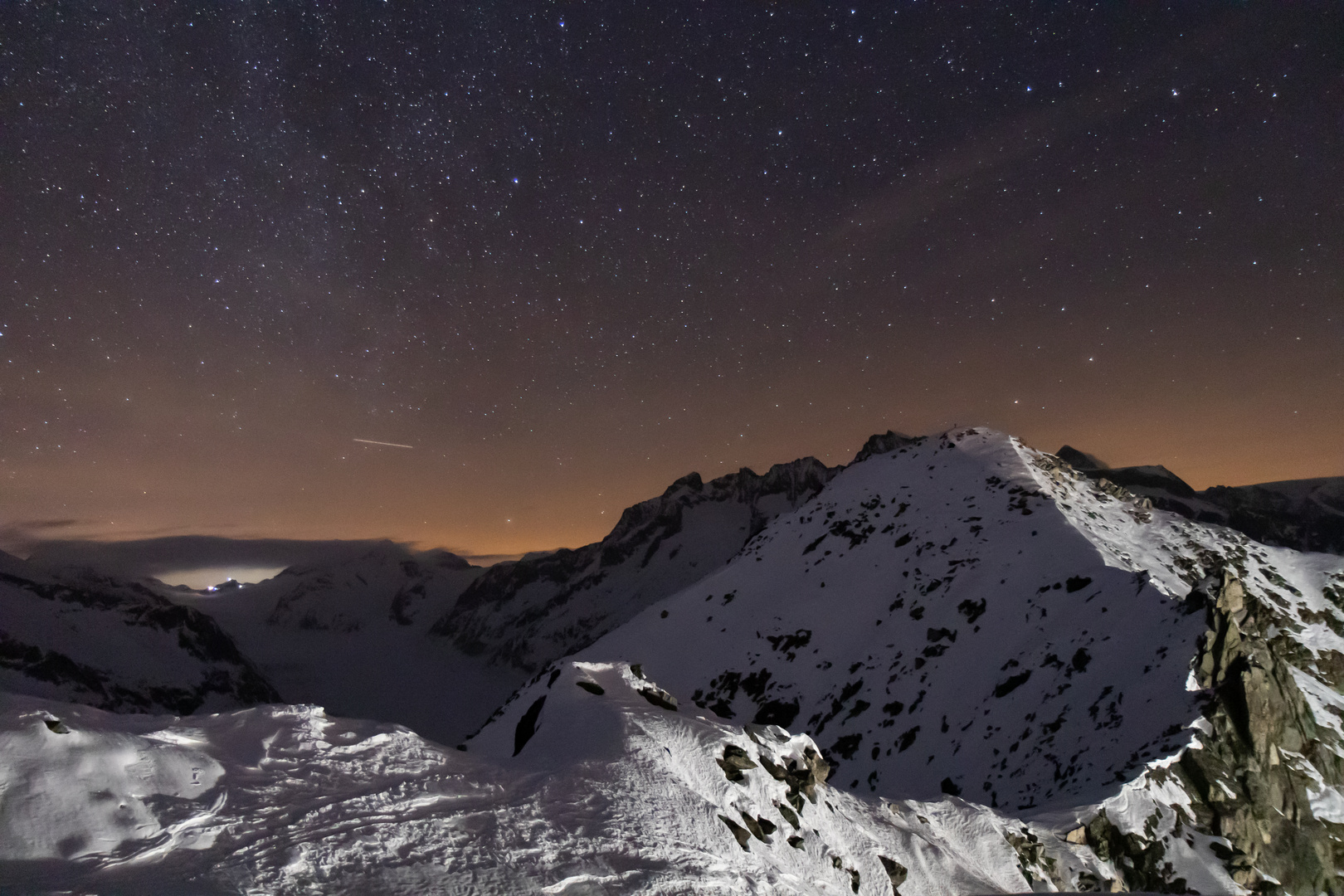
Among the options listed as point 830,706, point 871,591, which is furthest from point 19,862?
point 871,591

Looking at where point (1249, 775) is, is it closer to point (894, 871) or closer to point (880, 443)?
point (894, 871)

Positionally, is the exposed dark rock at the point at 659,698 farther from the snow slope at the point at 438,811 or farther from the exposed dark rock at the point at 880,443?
the exposed dark rock at the point at 880,443

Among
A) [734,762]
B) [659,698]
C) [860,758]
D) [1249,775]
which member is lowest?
[860,758]

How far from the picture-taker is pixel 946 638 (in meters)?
38.3

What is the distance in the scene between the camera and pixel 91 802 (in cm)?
805

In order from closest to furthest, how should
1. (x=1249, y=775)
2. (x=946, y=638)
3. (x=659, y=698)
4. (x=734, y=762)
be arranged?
1. (x=734, y=762)
2. (x=659, y=698)
3. (x=1249, y=775)
4. (x=946, y=638)

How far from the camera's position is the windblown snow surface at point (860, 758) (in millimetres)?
8453

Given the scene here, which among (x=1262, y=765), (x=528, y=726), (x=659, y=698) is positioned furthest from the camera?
(x=1262, y=765)

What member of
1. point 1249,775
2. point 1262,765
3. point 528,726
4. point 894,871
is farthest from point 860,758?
point 528,726

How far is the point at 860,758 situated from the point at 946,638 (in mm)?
9256

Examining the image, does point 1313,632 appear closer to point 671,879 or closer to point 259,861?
point 671,879

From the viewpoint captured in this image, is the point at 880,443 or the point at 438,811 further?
the point at 880,443

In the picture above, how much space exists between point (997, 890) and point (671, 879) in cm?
1077

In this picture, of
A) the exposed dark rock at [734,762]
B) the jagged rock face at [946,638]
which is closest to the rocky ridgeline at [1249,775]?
the jagged rock face at [946,638]
